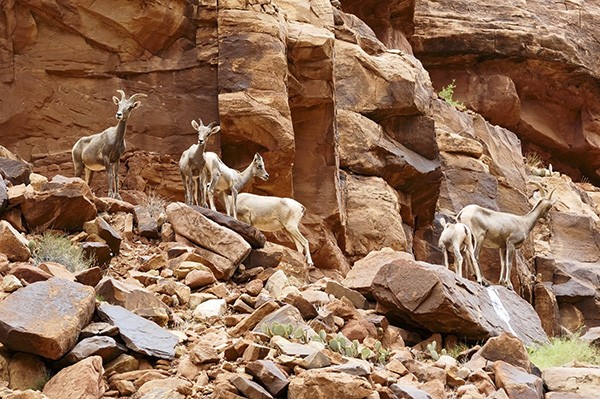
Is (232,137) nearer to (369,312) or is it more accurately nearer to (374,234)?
(374,234)

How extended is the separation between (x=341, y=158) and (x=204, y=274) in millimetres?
11410

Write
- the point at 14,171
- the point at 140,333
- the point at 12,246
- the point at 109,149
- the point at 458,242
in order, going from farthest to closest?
the point at 458,242, the point at 109,149, the point at 14,171, the point at 12,246, the point at 140,333

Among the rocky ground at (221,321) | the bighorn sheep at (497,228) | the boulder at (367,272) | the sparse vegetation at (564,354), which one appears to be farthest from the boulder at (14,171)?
the bighorn sheep at (497,228)

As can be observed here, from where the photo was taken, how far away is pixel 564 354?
11.5 m

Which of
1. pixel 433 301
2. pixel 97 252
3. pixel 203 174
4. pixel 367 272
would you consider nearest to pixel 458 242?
pixel 367 272

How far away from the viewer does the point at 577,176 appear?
3919 cm

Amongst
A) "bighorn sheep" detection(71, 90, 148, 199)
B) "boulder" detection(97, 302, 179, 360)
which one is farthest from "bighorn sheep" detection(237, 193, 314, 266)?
"boulder" detection(97, 302, 179, 360)

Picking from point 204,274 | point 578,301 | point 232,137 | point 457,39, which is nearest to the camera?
point 204,274

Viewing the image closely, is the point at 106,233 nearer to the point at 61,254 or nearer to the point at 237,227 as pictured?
the point at 61,254

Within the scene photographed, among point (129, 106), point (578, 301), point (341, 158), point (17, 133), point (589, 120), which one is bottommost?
point (578, 301)

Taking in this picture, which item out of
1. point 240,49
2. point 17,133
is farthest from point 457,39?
point 17,133

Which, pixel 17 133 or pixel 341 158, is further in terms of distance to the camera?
pixel 341 158

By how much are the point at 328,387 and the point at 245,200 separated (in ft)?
30.2

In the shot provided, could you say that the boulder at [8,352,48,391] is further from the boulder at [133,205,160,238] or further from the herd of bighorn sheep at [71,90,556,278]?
the herd of bighorn sheep at [71,90,556,278]
